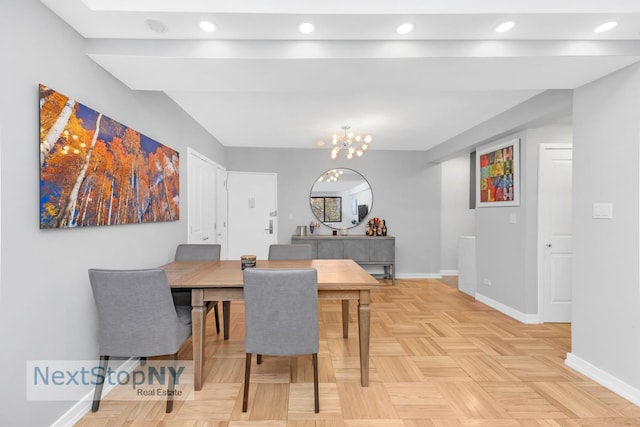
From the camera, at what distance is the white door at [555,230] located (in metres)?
3.47

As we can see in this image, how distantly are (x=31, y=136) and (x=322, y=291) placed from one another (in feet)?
5.81

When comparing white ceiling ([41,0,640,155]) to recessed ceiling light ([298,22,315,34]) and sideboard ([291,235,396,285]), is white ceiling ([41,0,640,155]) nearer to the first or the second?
recessed ceiling light ([298,22,315,34])

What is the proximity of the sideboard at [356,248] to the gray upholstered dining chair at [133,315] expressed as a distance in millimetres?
3435

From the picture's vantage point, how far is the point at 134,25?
1.80m

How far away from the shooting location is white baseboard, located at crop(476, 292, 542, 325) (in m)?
3.48

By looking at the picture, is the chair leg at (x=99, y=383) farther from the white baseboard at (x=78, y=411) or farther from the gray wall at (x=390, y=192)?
the gray wall at (x=390, y=192)

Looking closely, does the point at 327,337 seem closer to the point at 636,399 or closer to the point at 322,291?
the point at 322,291

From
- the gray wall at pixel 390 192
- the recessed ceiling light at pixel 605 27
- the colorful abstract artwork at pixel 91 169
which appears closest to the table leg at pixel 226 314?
the colorful abstract artwork at pixel 91 169

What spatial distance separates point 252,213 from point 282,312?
3.87 metres

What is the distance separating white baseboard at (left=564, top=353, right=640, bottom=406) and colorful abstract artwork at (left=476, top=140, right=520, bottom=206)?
1715 millimetres

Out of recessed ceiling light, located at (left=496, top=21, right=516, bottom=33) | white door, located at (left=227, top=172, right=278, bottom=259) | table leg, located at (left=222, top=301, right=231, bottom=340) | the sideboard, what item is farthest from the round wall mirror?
recessed ceiling light, located at (left=496, top=21, right=516, bottom=33)

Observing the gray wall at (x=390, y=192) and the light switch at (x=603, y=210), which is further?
the gray wall at (x=390, y=192)

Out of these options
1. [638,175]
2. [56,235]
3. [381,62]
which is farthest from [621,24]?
[56,235]

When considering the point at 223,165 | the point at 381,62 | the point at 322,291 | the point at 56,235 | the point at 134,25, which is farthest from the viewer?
the point at 223,165
